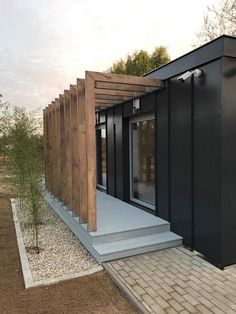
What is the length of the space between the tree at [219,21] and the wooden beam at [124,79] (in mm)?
7212

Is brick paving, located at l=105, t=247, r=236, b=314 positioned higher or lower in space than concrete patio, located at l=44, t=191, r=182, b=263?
lower

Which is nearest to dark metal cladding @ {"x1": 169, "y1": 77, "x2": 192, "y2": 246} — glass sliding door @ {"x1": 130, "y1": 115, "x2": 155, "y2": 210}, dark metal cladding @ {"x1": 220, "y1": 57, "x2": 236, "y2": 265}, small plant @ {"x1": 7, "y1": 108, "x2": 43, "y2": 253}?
dark metal cladding @ {"x1": 220, "y1": 57, "x2": 236, "y2": 265}

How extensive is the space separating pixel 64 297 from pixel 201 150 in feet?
8.98

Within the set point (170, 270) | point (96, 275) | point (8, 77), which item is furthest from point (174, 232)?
point (8, 77)

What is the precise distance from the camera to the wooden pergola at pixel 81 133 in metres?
4.41

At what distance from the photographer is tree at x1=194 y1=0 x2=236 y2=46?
1044 centimetres

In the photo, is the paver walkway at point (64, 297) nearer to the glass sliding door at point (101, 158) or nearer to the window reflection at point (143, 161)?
the window reflection at point (143, 161)

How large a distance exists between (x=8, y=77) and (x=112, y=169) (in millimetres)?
7398

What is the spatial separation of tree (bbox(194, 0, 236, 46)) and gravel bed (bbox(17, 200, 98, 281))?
9433 mm

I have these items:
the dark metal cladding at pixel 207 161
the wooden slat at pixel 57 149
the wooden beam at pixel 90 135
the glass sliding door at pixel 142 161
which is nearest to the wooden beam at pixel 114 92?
the glass sliding door at pixel 142 161

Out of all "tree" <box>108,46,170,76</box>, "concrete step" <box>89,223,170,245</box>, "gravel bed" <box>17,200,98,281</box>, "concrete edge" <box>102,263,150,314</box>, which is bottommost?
"gravel bed" <box>17,200,98,281</box>

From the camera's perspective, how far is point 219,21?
11.2 metres

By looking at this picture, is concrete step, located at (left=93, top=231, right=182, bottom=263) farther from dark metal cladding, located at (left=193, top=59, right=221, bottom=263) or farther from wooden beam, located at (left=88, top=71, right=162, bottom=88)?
wooden beam, located at (left=88, top=71, right=162, bottom=88)

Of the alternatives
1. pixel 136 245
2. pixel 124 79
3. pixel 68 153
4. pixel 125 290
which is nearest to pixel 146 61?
pixel 68 153
